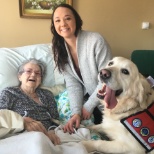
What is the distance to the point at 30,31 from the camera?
8.12ft

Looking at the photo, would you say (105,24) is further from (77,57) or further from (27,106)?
(27,106)

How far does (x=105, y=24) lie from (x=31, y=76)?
1.29 meters

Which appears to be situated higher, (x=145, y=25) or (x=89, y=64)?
(x=145, y=25)

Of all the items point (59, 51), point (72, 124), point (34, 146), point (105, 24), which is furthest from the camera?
point (105, 24)

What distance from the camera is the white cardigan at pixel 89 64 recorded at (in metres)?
1.76

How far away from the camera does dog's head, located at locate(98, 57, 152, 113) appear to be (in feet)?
4.55

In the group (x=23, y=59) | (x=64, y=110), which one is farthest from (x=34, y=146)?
(x=23, y=59)

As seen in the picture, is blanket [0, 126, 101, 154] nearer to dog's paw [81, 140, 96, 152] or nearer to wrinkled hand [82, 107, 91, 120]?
dog's paw [81, 140, 96, 152]

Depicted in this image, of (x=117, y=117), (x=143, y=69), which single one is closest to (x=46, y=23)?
(x=143, y=69)

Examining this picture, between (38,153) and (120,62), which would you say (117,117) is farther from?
(38,153)

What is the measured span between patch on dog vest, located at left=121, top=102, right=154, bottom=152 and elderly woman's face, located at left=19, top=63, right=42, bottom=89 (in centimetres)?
78

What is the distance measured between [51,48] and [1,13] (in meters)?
0.67

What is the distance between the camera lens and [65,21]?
5.81 feet

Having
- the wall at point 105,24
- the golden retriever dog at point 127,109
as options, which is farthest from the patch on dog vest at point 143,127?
the wall at point 105,24
